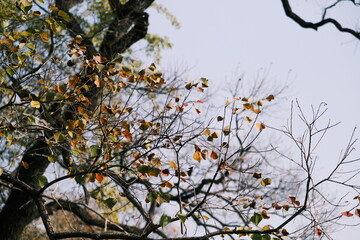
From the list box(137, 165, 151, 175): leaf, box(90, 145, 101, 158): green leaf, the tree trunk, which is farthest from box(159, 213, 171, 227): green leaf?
the tree trunk

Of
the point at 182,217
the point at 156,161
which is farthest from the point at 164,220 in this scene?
the point at 156,161

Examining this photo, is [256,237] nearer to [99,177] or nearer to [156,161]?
[156,161]

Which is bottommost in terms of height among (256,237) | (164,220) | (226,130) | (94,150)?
(256,237)

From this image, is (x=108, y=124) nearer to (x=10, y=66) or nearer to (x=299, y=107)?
(x=10, y=66)

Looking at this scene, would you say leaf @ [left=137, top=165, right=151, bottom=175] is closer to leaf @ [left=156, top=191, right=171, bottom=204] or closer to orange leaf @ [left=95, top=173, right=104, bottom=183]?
leaf @ [left=156, top=191, right=171, bottom=204]

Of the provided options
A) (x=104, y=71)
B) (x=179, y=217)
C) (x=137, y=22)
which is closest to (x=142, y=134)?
(x=104, y=71)

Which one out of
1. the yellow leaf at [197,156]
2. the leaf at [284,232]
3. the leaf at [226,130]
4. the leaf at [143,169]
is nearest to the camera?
the leaf at [284,232]

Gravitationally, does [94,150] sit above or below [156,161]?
above

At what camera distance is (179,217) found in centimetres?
276

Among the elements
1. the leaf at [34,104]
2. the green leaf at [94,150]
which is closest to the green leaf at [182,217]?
the green leaf at [94,150]

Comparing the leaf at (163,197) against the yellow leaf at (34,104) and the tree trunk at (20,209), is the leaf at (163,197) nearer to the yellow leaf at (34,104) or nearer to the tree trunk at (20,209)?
the yellow leaf at (34,104)

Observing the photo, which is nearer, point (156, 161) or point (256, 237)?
point (256, 237)

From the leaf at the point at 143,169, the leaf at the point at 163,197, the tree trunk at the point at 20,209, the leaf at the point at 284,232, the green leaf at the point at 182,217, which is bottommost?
the leaf at the point at 284,232

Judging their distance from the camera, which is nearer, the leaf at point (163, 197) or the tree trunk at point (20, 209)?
the leaf at point (163, 197)
